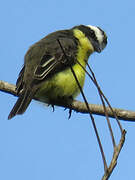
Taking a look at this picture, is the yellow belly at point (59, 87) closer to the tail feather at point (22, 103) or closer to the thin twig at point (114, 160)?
the tail feather at point (22, 103)

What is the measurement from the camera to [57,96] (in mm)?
4926

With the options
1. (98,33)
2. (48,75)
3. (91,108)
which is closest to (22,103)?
(48,75)

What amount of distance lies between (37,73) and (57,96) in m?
0.48

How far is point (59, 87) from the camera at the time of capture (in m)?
4.71

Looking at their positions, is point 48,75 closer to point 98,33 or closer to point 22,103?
point 22,103

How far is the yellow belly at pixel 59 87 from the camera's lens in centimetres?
467

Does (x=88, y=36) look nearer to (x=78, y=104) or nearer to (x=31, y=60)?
(x=31, y=60)

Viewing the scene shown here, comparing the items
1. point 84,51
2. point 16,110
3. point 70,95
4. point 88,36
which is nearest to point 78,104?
point 70,95

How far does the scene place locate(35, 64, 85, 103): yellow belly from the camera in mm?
4672

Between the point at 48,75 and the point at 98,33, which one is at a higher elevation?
the point at 48,75

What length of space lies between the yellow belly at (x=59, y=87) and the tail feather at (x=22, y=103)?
0.69 ft

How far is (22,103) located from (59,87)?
58 centimetres

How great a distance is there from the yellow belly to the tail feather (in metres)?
0.21

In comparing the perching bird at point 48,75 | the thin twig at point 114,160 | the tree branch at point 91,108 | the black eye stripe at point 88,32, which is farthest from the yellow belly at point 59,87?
the thin twig at point 114,160
